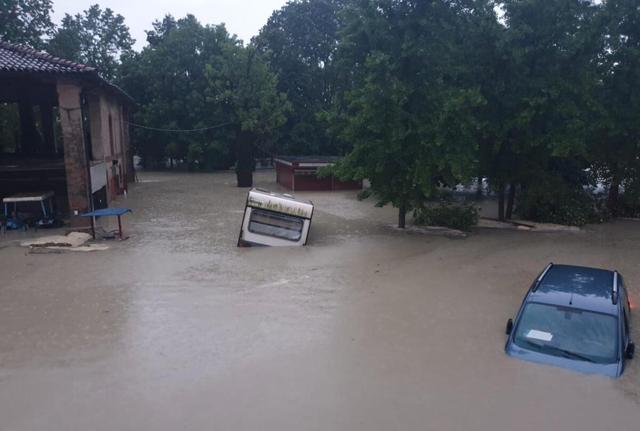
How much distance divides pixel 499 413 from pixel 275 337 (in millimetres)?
4423

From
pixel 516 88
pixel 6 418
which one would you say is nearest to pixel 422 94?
pixel 516 88

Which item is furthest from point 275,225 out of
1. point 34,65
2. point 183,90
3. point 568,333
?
point 183,90

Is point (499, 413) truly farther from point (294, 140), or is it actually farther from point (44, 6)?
point (294, 140)

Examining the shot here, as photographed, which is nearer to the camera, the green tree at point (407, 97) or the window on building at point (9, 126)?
the green tree at point (407, 97)

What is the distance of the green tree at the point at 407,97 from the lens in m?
18.9

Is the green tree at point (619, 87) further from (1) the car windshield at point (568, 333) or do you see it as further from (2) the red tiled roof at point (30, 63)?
(2) the red tiled roof at point (30, 63)

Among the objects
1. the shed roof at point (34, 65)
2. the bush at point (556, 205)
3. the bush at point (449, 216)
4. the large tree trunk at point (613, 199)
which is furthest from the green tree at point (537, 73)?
the shed roof at point (34, 65)

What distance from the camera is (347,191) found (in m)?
37.9

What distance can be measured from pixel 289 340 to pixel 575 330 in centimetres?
498

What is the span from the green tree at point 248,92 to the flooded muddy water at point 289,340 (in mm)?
24027

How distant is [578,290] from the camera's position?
9.23 meters

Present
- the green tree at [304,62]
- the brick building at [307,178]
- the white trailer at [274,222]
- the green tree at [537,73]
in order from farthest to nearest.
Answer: the green tree at [304,62] → the brick building at [307,178] → the green tree at [537,73] → the white trailer at [274,222]

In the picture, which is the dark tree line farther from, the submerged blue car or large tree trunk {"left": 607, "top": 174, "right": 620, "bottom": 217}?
the submerged blue car

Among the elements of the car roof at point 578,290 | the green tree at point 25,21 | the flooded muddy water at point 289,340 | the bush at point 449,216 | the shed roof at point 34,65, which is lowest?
the flooded muddy water at point 289,340
